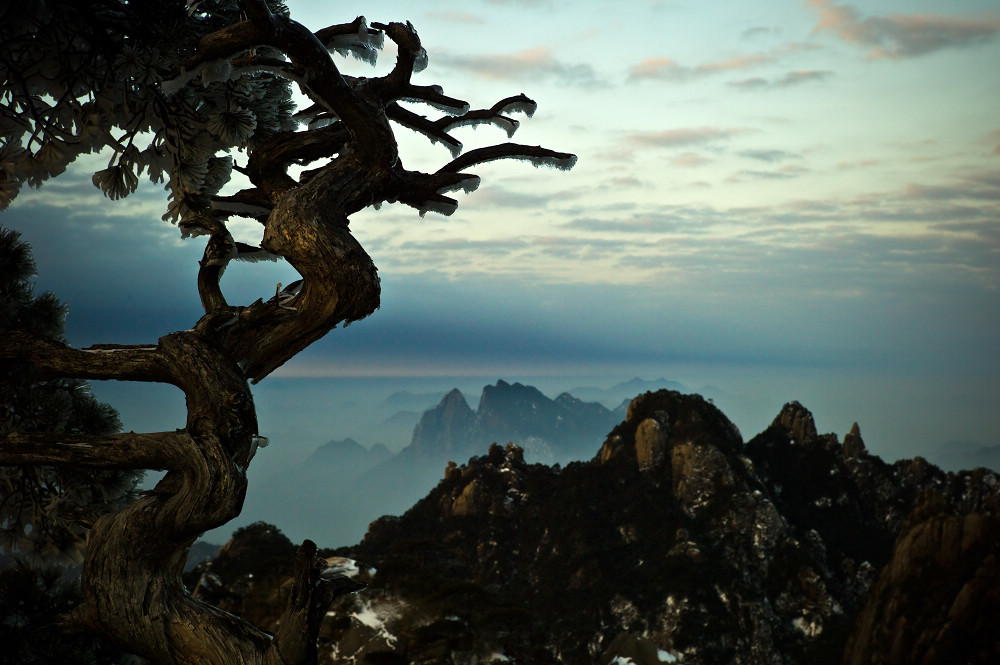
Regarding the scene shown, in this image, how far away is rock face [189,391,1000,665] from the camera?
25297 mm

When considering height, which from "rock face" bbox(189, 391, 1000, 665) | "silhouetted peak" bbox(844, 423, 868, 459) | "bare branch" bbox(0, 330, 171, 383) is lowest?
"rock face" bbox(189, 391, 1000, 665)

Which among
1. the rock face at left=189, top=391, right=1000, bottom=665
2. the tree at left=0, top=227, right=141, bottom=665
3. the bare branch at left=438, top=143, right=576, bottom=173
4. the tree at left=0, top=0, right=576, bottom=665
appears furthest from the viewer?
the rock face at left=189, top=391, right=1000, bottom=665

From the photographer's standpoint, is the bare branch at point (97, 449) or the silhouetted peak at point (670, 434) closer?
the bare branch at point (97, 449)

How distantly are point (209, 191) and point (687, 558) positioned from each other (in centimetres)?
5298

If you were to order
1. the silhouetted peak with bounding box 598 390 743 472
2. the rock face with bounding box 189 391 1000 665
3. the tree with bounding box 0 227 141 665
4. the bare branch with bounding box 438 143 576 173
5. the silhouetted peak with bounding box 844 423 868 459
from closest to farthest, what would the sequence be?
the bare branch with bounding box 438 143 576 173 → the tree with bounding box 0 227 141 665 → the rock face with bounding box 189 391 1000 665 → the silhouetted peak with bounding box 598 390 743 472 → the silhouetted peak with bounding box 844 423 868 459

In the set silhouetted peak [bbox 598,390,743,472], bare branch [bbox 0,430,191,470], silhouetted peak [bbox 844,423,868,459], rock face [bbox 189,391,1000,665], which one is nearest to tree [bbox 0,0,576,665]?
bare branch [bbox 0,430,191,470]

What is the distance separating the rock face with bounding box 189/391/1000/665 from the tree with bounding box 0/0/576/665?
65.3ft

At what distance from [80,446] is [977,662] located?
36.6 meters

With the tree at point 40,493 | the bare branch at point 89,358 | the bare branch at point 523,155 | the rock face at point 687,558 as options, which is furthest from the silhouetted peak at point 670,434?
the bare branch at point 89,358

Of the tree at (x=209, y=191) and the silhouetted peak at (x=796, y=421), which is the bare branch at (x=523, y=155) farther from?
the silhouetted peak at (x=796, y=421)

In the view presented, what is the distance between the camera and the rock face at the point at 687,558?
25297 millimetres

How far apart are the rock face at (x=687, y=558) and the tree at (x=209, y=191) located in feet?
65.3

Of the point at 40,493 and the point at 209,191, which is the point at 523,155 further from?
the point at 40,493

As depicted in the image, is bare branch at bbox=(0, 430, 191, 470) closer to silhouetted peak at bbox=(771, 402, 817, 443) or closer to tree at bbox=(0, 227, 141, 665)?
tree at bbox=(0, 227, 141, 665)
